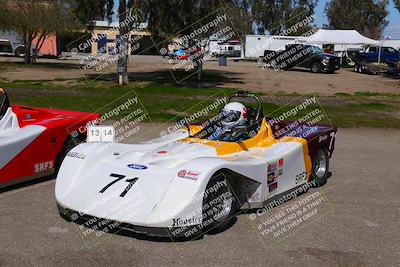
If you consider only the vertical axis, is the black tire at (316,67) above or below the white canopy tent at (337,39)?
below

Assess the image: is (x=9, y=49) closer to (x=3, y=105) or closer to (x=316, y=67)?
(x=316, y=67)

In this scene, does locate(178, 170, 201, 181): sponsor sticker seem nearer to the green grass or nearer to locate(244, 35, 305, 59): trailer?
the green grass

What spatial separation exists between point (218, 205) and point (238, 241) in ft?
1.71

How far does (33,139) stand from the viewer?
7.48 m

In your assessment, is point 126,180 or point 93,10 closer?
point 126,180

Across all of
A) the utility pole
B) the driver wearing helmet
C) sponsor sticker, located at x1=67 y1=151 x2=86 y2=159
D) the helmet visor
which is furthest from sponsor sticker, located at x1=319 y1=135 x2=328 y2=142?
the utility pole

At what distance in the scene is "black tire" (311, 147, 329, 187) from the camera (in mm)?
8086

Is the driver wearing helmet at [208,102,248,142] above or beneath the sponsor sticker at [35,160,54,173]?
above

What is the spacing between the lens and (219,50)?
60469mm

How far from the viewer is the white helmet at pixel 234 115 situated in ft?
24.1

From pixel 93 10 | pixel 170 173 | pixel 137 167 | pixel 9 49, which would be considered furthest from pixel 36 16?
pixel 170 173

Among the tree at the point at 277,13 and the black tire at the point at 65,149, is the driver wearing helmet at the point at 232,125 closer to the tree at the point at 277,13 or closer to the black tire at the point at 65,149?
the black tire at the point at 65,149

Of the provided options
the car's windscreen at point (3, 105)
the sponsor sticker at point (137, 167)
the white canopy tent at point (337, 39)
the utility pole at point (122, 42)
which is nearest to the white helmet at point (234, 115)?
the sponsor sticker at point (137, 167)

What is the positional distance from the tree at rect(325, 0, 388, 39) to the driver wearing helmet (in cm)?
8322
